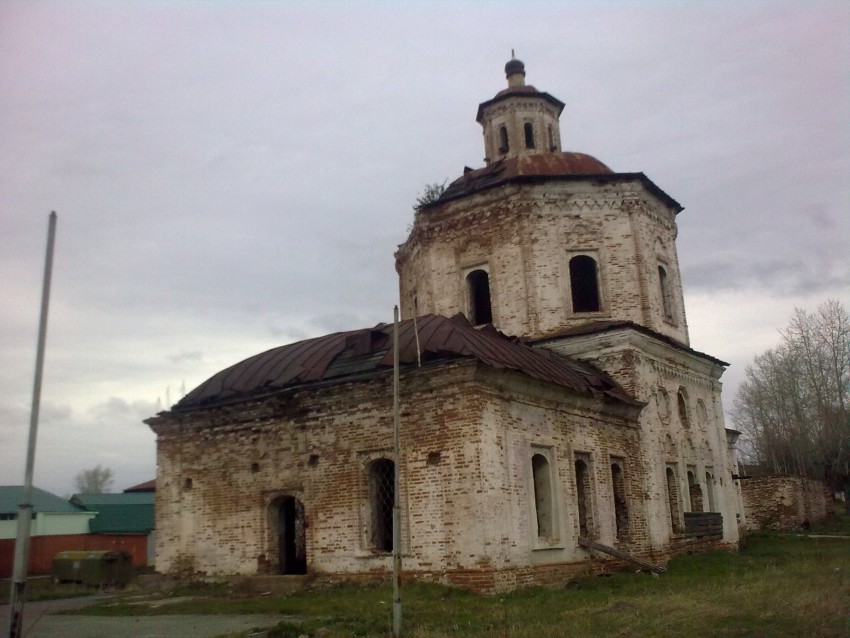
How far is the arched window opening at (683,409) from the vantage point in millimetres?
19859

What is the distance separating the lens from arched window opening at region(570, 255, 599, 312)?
1959 cm

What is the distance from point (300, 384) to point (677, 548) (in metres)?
9.25

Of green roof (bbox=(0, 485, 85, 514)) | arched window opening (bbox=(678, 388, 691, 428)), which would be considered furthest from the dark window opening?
green roof (bbox=(0, 485, 85, 514))

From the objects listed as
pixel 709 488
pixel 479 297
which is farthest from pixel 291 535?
pixel 709 488

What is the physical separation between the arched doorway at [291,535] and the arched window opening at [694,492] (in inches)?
375

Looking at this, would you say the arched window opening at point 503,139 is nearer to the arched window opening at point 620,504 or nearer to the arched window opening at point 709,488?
the arched window opening at point 620,504

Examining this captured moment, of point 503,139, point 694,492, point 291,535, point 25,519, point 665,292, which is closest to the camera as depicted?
point 25,519

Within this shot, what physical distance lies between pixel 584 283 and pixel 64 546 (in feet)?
75.7

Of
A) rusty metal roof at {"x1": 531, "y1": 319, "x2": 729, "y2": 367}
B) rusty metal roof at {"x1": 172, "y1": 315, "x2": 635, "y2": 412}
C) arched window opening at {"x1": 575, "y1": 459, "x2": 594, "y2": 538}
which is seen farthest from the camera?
rusty metal roof at {"x1": 531, "y1": 319, "x2": 729, "y2": 367}

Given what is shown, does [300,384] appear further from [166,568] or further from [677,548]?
[677,548]

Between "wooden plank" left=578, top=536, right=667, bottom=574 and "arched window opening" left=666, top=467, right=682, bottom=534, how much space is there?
9.25 ft

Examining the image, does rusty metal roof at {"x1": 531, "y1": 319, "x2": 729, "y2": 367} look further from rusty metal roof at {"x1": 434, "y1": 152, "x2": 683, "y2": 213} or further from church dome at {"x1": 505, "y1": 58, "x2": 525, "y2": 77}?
church dome at {"x1": 505, "y1": 58, "x2": 525, "y2": 77}

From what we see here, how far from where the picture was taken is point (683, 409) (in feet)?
65.7

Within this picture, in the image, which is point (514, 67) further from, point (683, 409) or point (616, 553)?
point (616, 553)
